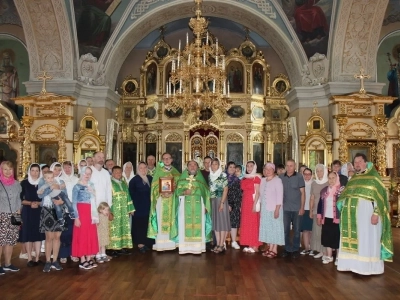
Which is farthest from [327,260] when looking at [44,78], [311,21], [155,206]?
[44,78]

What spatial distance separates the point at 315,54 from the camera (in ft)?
47.2

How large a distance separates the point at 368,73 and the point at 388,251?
8889mm

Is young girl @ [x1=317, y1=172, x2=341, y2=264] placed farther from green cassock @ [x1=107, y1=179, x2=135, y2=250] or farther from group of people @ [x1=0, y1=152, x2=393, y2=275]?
green cassock @ [x1=107, y1=179, x2=135, y2=250]

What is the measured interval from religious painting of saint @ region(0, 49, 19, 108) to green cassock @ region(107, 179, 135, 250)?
9517mm

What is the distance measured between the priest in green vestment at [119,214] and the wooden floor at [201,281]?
35 cm

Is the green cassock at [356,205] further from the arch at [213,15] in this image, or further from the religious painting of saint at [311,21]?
the arch at [213,15]

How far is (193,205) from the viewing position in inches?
311

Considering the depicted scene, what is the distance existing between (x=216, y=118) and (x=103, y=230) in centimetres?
1050

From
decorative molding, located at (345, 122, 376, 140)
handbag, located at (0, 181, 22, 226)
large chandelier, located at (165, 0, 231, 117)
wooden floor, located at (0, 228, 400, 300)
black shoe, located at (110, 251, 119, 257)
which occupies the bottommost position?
wooden floor, located at (0, 228, 400, 300)

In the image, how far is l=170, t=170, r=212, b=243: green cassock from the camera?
786 cm

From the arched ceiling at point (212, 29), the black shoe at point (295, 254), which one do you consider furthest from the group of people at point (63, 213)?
the arched ceiling at point (212, 29)

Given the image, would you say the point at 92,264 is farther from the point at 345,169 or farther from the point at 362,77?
the point at 362,77

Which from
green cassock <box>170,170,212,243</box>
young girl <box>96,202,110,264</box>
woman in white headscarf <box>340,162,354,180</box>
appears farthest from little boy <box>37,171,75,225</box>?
woman in white headscarf <box>340,162,354,180</box>

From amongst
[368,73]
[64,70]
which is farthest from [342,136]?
[64,70]
